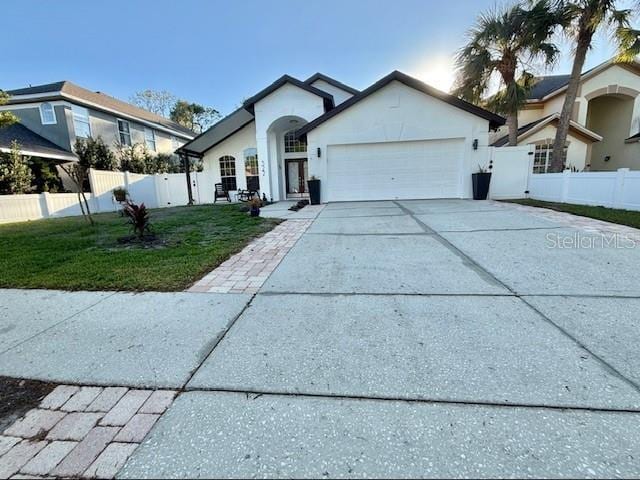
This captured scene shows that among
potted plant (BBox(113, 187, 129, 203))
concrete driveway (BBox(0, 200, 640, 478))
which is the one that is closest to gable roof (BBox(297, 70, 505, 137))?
concrete driveway (BBox(0, 200, 640, 478))

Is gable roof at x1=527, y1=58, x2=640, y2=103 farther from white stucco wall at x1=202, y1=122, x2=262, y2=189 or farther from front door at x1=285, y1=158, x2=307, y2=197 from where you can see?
white stucco wall at x1=202, y1=122, x2=262, y2=189

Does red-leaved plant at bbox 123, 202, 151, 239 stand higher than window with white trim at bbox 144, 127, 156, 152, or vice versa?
window with white trim at bbox 144, 127, 156, 152

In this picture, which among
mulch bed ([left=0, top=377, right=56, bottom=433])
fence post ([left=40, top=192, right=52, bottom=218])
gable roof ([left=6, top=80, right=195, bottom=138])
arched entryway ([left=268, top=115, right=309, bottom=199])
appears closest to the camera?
mulch bed ([left=0, top=377, right=56, bottom=433])

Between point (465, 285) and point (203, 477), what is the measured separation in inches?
128

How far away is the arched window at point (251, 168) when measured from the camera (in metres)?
16.6

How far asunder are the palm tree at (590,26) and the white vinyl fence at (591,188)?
2.98 metres

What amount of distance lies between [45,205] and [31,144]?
4796 mm

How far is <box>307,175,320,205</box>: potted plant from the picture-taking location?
A: 41.4 ft

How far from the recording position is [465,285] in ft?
12.0

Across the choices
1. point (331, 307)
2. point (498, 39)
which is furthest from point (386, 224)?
point (498, 39)

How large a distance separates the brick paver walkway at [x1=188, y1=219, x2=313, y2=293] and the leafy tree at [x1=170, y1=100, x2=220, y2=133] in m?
41.8

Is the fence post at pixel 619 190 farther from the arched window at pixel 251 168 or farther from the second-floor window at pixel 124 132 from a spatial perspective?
the second-floor window at pixel 124 132

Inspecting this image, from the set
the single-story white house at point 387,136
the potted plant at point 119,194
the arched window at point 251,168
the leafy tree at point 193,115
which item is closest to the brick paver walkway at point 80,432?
the single-story white house at point 387,136

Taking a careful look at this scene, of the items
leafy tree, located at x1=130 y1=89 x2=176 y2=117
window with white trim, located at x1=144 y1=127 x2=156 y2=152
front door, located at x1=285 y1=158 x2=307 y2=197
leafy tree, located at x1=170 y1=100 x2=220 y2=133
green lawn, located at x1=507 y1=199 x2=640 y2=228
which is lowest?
green lawn, located at x1=507 y1=199 x2=640 y2=228
